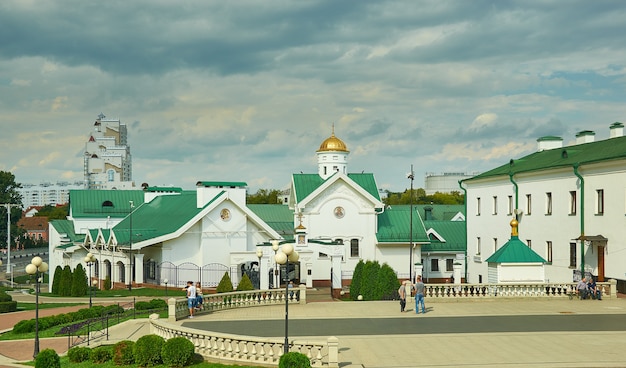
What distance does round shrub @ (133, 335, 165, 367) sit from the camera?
1992 cm

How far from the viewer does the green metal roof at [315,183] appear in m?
60.4

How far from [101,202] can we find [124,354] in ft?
177

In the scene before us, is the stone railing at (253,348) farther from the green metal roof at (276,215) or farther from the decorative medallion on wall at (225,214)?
the green metal roof at (276,215)

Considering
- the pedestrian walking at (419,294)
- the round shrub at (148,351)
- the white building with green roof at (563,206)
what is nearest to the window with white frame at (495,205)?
the white building with green roof at (563,206)

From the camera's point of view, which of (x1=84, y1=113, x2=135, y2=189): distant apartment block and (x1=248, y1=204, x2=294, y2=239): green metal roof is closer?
(x1=248, y1=204, x2=294, y2=239): green metal roof

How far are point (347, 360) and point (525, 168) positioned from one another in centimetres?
2952

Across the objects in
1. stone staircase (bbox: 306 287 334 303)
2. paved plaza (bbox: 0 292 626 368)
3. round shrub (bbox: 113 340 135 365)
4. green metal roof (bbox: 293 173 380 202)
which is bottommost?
stone staircase (bbox: 306 287 334 303)

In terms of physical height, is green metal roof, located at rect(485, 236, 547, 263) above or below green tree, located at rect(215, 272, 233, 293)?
above

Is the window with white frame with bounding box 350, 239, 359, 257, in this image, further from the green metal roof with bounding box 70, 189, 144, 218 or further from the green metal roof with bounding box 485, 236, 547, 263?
the green metal roof with bounding box 485, 236, 547, 263

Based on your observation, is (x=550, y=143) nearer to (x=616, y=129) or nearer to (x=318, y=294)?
(x=616, y=129)

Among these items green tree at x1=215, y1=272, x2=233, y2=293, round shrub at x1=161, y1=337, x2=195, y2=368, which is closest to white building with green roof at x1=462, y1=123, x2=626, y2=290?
green tree at x1=215, y1=272, x2=233, y2=293

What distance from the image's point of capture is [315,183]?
2429 inches

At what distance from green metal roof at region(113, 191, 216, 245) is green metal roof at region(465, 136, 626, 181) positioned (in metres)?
19.8

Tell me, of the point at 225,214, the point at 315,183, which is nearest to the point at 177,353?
the point at 225,214
